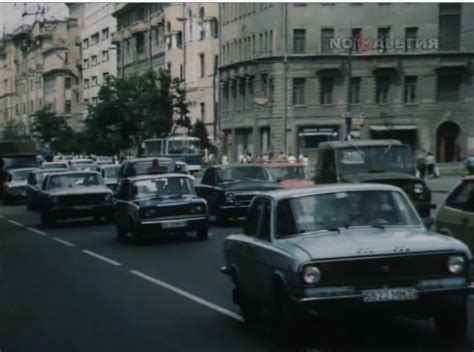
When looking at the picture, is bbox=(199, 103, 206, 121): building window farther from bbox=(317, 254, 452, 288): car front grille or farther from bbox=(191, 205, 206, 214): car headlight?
bbox=(317, 254, 452, 288): car front grille

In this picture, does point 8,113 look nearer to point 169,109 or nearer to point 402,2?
point 169,109

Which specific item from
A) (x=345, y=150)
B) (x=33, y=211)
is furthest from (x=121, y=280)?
(x=33, y=211)

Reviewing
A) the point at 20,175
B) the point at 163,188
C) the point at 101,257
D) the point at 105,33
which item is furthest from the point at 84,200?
the point at 105,33

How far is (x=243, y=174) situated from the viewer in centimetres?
2888

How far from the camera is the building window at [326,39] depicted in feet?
238

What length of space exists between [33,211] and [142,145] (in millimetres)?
36122

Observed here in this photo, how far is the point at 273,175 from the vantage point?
30.5 m

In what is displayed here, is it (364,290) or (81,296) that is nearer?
(364,290)

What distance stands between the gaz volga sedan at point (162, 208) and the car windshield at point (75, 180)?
23.9 feet

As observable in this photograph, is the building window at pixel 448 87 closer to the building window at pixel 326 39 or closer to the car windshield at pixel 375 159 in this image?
the building window at pixel 326 39

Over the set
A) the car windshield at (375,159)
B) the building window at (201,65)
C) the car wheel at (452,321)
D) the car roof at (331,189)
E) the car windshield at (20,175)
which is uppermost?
the building window at (201,65)

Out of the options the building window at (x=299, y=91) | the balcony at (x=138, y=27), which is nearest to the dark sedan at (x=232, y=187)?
the building window at (x=299, y=91)

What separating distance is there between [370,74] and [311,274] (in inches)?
2515

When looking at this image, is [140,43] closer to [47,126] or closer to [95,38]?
[47,126]
